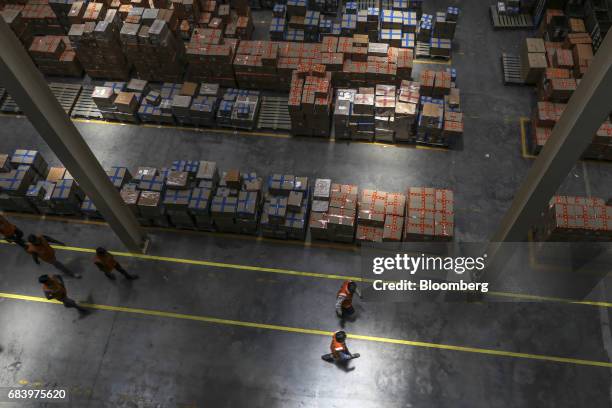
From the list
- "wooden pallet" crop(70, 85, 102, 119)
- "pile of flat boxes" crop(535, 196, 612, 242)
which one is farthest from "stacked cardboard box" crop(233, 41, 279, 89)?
"pile of flat boxes" crop(535, 196, 612, 242)

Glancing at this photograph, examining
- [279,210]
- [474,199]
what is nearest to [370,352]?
[279,210]

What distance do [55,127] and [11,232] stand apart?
515cm

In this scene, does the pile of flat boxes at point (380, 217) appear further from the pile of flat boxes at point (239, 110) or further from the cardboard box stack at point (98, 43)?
the cardboard box stack at point (98, 43)

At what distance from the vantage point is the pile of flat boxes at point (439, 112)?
14734 mm

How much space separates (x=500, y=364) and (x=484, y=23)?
13.2 m

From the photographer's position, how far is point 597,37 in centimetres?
1600

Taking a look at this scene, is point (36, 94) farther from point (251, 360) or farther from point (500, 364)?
point (500, 364)

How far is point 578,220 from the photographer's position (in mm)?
12414

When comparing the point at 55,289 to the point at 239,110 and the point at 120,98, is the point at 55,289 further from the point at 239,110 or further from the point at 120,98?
the point at 239,110

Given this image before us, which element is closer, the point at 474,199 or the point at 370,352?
the point at 370,352

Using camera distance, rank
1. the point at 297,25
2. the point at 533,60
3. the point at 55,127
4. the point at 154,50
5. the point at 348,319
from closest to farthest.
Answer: the point at 55,127, the point at 348,319, the point at 533,60, the point at 154,50, the point at 297,25

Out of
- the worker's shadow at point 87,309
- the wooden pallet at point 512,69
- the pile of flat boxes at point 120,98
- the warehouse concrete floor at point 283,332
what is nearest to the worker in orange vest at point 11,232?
the warehouse concrete floor at point 283,332

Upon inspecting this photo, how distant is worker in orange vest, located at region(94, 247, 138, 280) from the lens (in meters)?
11.8

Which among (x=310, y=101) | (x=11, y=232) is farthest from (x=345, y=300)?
(x=11, y=232)
